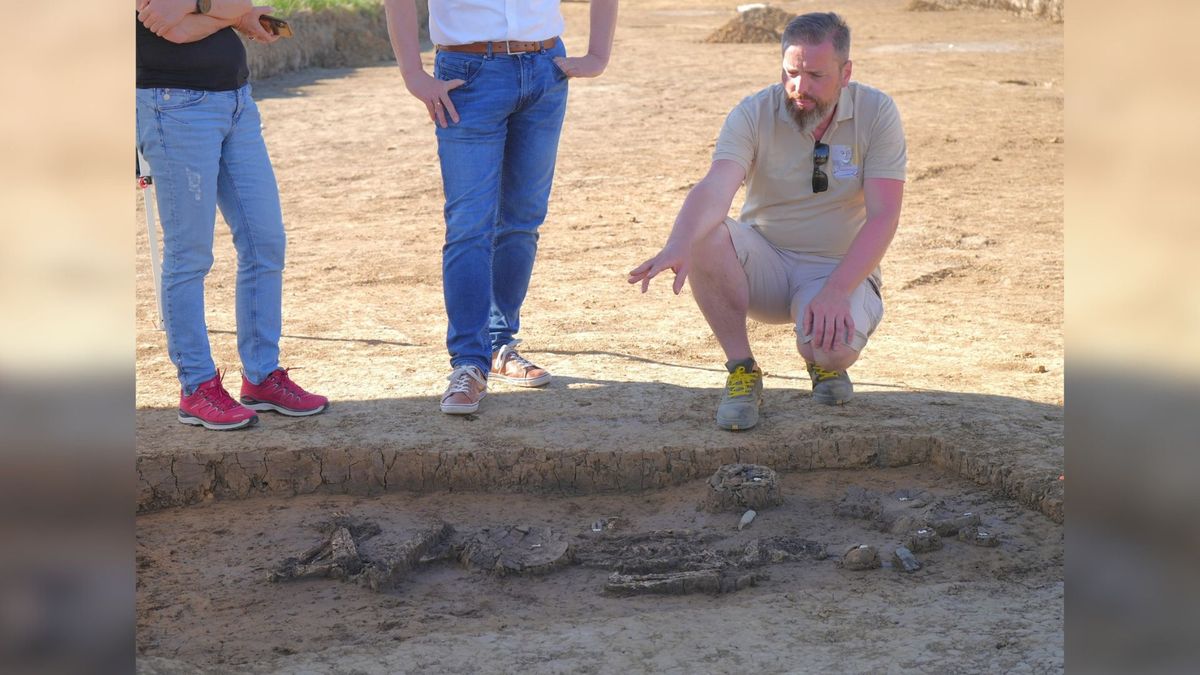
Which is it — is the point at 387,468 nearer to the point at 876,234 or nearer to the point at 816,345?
the point at 816,345

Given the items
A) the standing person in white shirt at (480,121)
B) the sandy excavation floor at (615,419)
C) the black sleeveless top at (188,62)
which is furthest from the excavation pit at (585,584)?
the black sleeveless top at (188,62)

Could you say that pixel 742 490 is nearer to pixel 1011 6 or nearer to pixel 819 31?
pixel 819 31

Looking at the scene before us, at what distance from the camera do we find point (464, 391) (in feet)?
14.0

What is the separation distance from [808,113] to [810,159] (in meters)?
0.17

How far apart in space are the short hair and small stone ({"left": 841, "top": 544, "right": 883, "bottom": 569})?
1.61 m

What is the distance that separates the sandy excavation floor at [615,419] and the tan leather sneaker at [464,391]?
0.22 feet

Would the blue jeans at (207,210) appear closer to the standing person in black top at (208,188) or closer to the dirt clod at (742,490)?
the standing person in black top at (208,188)

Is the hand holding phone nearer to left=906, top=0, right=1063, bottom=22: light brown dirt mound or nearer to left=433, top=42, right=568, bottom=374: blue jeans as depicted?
left=433, top=42, right=568, bottom=374: blue jeans

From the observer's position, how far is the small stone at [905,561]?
3.33 metres
